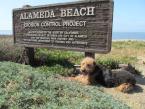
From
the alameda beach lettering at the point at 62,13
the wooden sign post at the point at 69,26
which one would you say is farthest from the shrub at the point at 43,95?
the alameda beach lettering at the point at 62,13

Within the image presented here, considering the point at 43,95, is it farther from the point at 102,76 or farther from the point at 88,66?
the point at 102,76

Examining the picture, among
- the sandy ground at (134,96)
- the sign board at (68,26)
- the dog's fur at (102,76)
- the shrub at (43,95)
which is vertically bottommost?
the sandy ground at (134,96)

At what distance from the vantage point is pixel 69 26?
33.0ft

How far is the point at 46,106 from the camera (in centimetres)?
476

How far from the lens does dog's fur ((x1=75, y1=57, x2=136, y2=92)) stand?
28.5ft

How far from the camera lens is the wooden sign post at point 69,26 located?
8938 millimetres

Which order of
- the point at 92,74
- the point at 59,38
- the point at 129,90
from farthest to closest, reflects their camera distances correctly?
1. the point at 59,38
2. the point at 92,74
3. the point at 129,90

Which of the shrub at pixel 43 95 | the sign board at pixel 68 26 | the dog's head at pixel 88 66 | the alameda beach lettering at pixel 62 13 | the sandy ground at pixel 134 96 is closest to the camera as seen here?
the shrub at pixel 43 95

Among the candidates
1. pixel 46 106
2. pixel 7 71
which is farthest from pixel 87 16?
pixel 46 106

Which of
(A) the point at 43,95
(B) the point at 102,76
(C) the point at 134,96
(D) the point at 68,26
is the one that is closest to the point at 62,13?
(D) the point at 68,26

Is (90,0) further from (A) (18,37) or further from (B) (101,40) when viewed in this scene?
(A) (18,37)

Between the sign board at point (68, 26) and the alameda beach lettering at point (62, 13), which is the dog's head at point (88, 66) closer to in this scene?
the sign board at point (68, 26)

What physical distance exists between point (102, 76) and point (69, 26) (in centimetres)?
198

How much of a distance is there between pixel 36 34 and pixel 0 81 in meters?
6.00
